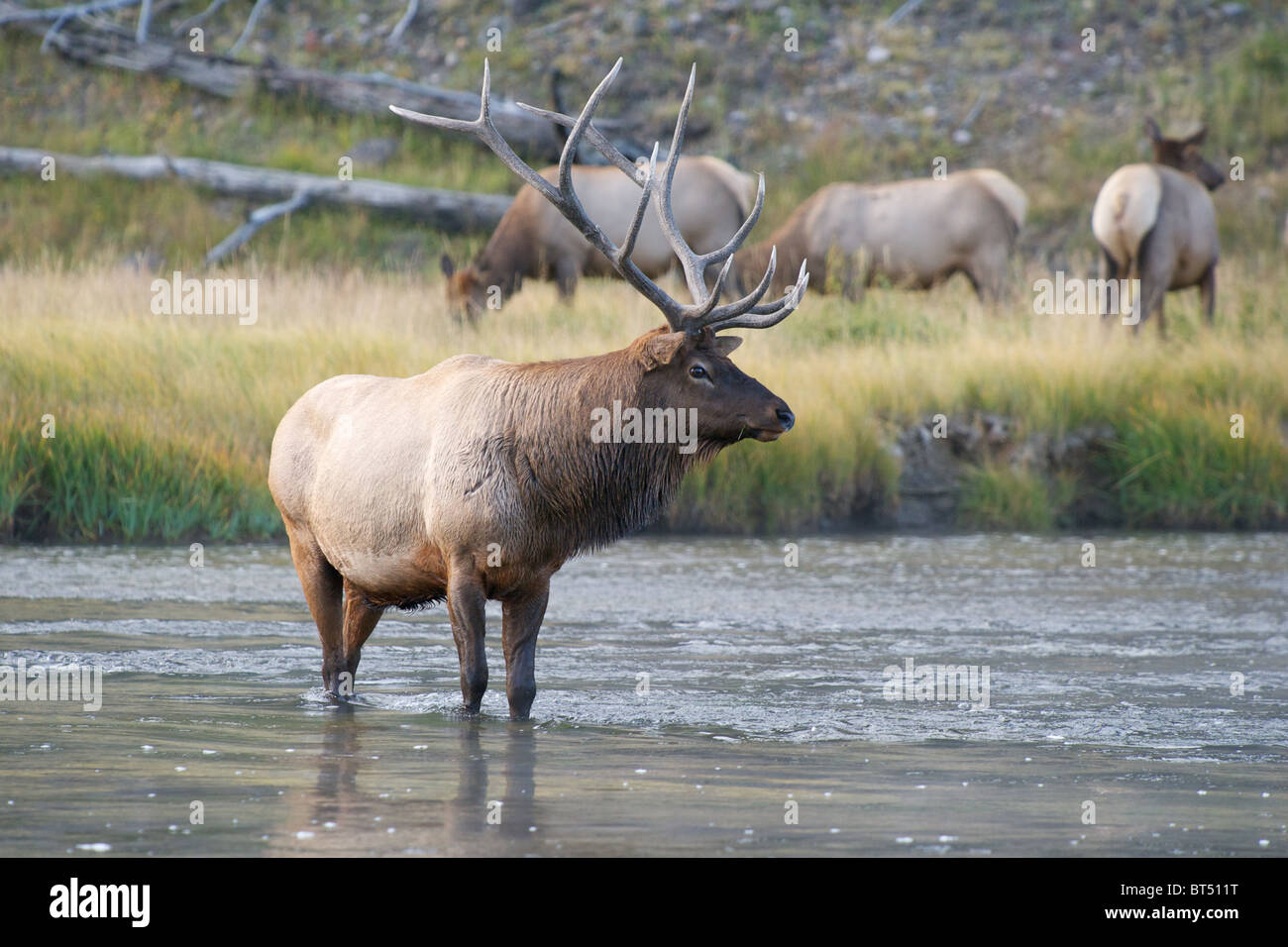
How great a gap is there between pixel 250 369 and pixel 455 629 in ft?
20.2

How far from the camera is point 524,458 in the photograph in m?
6.39

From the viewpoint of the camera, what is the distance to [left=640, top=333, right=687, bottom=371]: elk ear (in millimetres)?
6316

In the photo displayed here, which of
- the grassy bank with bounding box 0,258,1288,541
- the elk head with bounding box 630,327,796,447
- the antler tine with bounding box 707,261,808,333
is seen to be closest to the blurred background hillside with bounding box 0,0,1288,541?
the grassy bank with bounding box 0,258,1288,541

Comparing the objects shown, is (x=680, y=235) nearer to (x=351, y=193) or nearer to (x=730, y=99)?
(x=351, y=193)

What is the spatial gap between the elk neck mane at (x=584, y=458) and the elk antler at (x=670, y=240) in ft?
0.74

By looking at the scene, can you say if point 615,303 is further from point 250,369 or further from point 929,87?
point 929,87

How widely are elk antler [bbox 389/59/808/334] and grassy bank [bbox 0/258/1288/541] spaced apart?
4843 mm

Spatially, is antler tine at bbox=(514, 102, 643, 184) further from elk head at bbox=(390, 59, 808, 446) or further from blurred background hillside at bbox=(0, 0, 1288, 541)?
blurred background hillside at bbox=(0, 0, 1288, 541)

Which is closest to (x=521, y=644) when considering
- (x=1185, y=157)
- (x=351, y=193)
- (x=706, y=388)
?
(x=706, y=388)

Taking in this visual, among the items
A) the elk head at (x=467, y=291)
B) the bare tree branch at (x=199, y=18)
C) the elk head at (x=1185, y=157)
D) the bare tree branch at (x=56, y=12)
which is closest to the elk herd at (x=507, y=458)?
the elk head at (x=467, y=291)

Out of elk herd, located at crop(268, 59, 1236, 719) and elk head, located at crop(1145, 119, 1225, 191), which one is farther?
elk head, located at crop(1145, 119, 1225, 191)

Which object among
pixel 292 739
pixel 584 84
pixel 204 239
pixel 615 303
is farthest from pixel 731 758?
pixel 584 84

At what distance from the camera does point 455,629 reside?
632cm
